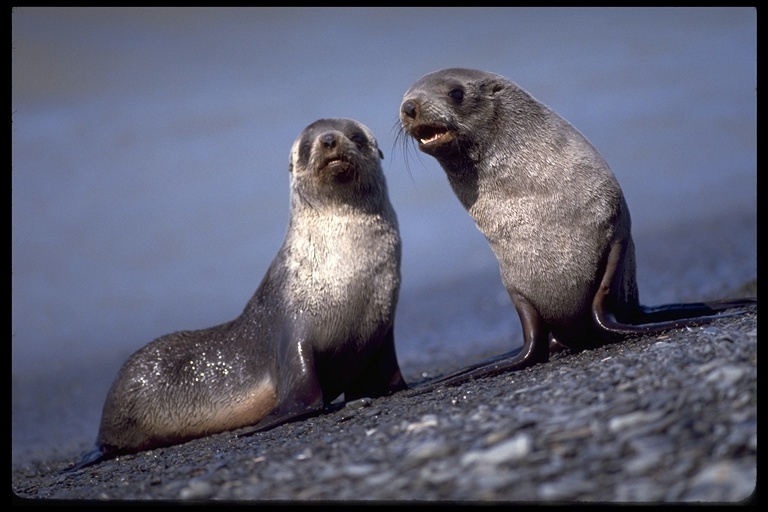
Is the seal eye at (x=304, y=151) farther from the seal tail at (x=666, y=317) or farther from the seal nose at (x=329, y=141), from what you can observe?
the seal tail at (x=666, y=317)

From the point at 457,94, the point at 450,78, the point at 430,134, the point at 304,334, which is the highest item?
the point at 450,78

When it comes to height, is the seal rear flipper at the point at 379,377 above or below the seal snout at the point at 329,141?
below

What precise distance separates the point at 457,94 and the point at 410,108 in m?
0.51

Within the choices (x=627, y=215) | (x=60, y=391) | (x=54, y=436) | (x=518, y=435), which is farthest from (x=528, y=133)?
(x=60, y=391)

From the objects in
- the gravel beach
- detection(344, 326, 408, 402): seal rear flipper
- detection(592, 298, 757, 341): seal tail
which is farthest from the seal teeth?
the gravel beach

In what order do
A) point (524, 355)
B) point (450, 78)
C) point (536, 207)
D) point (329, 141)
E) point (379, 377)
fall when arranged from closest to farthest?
point (524, 355), point (536, 207), point (450, 78), point (379, 377), point (329, 141)

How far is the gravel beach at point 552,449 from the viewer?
15.0 ft

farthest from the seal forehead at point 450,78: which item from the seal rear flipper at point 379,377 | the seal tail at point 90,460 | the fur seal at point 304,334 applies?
the seal tail at point 90,460

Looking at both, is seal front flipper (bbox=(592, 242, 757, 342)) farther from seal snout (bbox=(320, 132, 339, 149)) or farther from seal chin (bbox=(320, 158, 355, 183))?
seal snout (bbox=(320, 132, 339, 149))

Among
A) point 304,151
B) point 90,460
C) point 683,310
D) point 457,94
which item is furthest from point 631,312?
point 90,460

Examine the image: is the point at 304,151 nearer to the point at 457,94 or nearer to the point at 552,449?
the point at 457,94

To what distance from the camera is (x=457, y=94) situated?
29.5 ft

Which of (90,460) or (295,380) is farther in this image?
(90,460)

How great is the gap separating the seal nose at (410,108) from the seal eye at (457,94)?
1.27 feet
